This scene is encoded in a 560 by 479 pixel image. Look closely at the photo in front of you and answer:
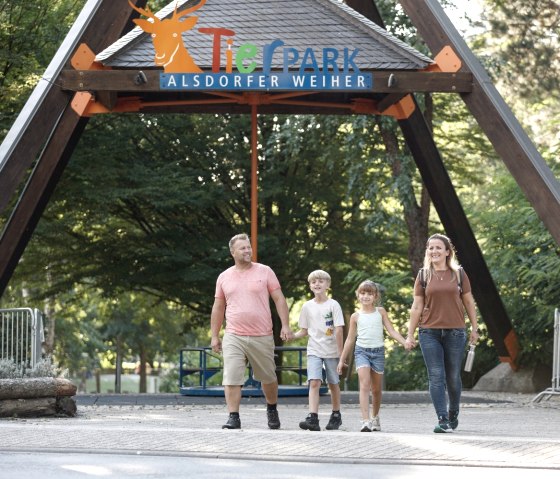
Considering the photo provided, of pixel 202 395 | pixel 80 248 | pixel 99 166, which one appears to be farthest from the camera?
pixel 80 248

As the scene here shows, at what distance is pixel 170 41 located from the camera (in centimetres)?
1703

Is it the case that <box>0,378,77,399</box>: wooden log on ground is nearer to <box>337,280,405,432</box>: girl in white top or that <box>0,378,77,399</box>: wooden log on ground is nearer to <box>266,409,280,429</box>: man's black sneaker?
<box>266,409,280,429</box>: man's black sneaker

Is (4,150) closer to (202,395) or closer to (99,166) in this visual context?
(202,395)

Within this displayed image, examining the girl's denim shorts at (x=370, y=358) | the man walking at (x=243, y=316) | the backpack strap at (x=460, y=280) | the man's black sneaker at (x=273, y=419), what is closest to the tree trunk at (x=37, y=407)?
the man walking at (x=243, y=316)

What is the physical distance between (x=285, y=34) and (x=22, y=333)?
550 cm

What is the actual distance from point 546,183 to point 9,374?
718 cm

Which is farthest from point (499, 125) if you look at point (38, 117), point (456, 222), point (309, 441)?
point (309, 441)

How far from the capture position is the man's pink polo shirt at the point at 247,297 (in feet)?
37.0

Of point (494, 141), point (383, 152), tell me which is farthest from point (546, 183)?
point (383, 152)

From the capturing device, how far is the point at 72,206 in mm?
27984

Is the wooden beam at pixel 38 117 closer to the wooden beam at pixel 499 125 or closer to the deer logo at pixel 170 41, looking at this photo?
the deer logo at pixel 170 41

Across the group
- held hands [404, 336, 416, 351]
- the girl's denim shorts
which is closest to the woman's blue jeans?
held hands [404, 336, 416, 351]

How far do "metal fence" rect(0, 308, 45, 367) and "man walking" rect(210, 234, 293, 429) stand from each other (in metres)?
6.19

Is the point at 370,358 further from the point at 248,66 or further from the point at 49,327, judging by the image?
the point at 49,327
